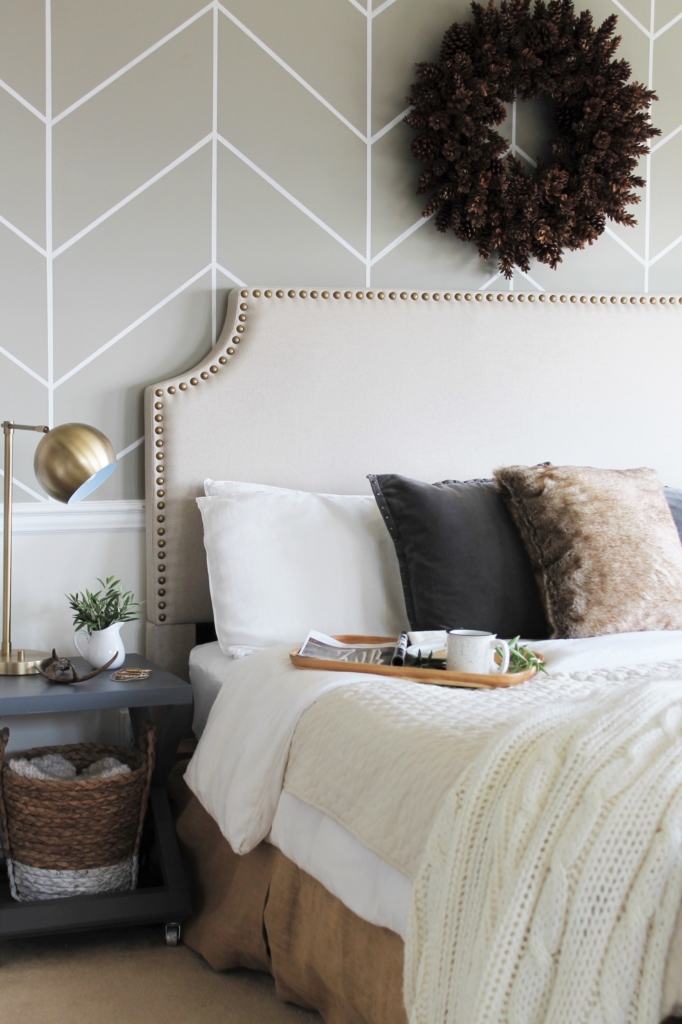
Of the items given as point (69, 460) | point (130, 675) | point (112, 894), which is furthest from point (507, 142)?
point (112, 894)

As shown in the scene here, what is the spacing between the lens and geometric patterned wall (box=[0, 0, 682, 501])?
232 cm

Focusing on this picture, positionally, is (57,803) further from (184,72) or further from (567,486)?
(184,72)

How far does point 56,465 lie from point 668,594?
1337 millimetres

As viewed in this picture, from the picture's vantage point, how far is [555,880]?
0.95 metres

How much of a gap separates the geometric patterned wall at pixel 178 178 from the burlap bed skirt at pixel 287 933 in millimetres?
975

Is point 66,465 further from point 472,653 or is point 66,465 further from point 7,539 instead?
point 472,653

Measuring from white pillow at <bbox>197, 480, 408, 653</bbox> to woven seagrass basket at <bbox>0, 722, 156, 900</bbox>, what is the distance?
42 centimetres

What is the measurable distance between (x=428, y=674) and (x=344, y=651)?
0.26m

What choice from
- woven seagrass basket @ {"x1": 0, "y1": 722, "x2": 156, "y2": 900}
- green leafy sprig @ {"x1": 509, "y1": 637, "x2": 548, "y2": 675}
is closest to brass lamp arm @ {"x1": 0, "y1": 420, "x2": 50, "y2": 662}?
woven seagrass basket @ {"x1": 0, "y1": 722, "x2": 156, "y2": 900}

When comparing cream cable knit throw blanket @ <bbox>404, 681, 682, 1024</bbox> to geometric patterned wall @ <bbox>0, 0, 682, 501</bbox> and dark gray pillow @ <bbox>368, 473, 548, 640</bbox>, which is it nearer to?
dark gray pillow @ <bbox>368, 473, 548, 640</bbox>

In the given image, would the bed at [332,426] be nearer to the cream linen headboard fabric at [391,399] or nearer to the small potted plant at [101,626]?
the cream linen headboard fabric at [391,399]

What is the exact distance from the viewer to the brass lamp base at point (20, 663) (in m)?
2.04

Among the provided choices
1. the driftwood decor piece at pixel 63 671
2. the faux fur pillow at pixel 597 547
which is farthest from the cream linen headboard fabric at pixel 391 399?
the faux fur pillow at pixel 597 547

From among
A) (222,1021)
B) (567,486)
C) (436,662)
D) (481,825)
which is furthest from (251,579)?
(481,825)
